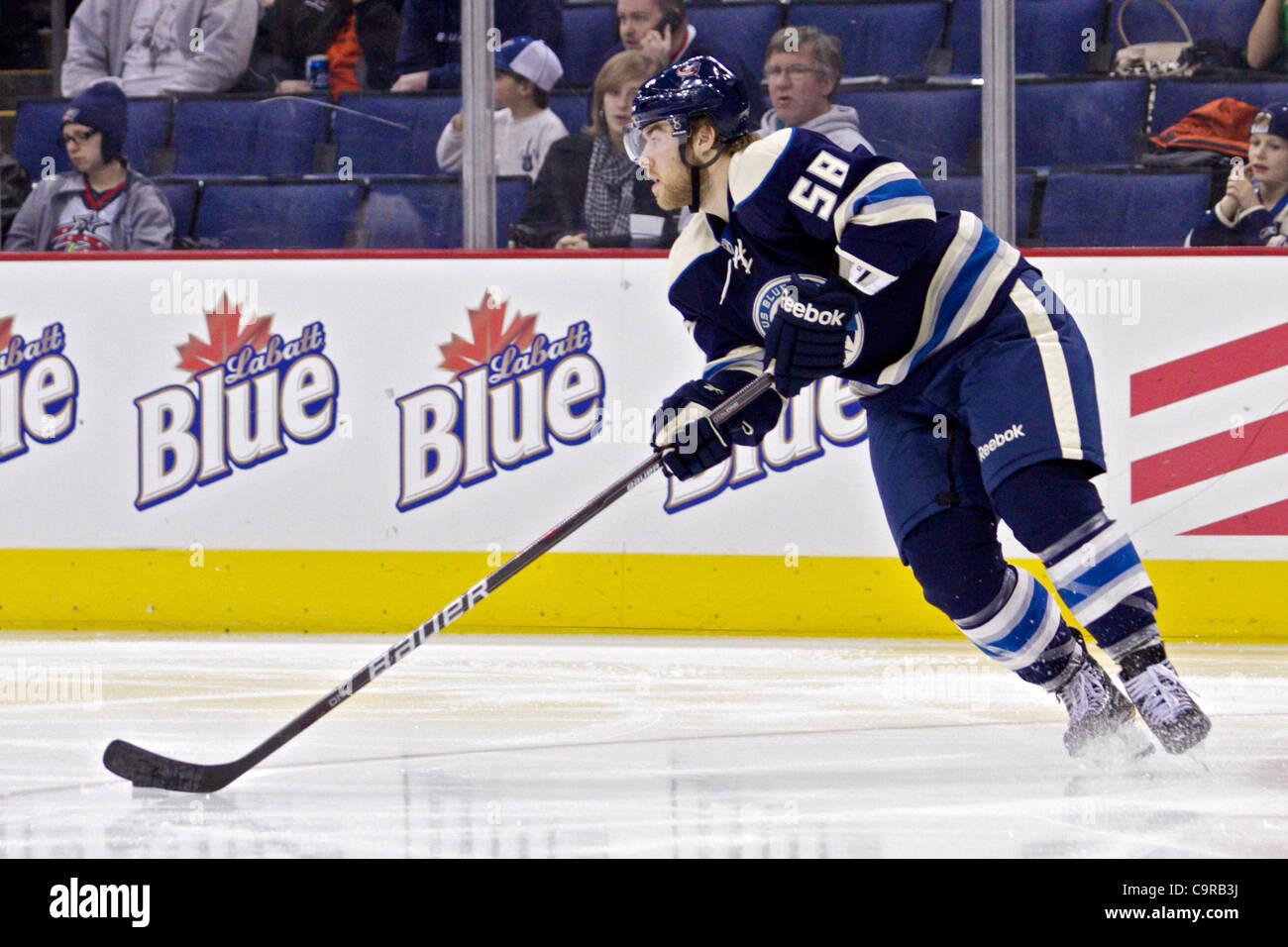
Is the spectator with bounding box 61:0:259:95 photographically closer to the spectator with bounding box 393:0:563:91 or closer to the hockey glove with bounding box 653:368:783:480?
the spectator with bounding box 393:0:563:91

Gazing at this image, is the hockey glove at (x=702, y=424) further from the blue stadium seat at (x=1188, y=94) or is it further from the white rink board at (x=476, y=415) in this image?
the blue stadium seat at (x=1188, y=94)

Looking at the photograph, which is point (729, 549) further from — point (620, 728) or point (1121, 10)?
point (1121, 10)

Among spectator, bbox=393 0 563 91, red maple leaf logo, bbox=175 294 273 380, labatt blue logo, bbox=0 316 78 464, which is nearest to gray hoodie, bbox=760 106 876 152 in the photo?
spectator, bbox=393 0 563 91

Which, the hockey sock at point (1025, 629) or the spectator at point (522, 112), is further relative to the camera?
the spectator at point (522, 112)

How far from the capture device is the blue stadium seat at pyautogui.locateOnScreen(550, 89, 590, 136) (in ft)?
14.1

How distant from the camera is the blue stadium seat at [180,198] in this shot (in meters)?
4.39

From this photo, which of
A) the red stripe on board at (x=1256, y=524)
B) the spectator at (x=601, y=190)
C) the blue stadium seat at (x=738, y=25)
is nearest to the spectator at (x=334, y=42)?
the spectator at (x=601, y=190)

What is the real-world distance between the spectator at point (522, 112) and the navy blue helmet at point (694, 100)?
186 cm

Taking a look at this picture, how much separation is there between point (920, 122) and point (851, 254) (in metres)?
1.98

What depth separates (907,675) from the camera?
348 cm

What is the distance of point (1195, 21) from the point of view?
4.07 metres

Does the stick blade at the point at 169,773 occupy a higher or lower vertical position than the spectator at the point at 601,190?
lower

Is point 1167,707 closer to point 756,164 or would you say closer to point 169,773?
point 756,164

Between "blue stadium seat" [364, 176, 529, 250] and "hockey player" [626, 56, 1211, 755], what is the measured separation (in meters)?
1.75
